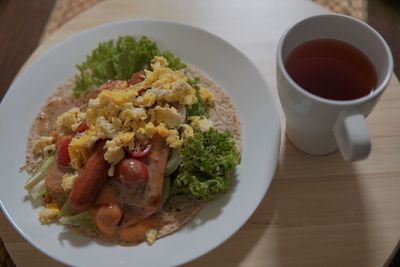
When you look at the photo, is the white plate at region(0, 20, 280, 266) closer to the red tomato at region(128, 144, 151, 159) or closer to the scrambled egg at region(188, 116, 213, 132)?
the scrambled egg at region(188, 116, 213, 132)

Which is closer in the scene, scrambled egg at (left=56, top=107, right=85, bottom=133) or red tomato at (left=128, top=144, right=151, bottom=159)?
red tomato at (left=128, top=144, right=151, bottom=159)

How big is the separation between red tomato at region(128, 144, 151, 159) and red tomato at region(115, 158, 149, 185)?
0.02 meters

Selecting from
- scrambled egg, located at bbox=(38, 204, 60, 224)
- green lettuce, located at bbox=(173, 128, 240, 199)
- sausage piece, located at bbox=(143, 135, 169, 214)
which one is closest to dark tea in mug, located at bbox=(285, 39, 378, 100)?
green lettuce, located at bbox=(173, 128, 240, 199)

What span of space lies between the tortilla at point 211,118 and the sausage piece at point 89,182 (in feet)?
0.64

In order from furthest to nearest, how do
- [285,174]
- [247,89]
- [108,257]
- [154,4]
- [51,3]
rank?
[51,3], [154,4], [247,89], [285,174], [108,257]

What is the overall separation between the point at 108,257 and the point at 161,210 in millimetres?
192

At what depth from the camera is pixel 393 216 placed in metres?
1.25

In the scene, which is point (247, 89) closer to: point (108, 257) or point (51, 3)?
point (108, 257)

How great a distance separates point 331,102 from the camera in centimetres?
108

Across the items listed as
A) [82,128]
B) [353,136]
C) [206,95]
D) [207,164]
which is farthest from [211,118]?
[353,136]

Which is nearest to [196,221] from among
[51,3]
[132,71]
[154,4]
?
[132,71]

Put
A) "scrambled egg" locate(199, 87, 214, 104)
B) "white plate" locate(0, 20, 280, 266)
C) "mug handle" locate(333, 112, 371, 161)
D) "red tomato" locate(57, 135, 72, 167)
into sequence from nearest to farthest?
"mug handle" locate(333, 112, 371, 161) < "white plate" locate(0, 20, 280, 266) < "red tomato" locate(57, 135, 72, 167) < "scrambled egg" locate(199, 87, 214, 104)

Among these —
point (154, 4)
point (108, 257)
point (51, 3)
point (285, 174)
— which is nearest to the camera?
point (108, 257)

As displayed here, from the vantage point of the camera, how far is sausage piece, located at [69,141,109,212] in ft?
4.05
